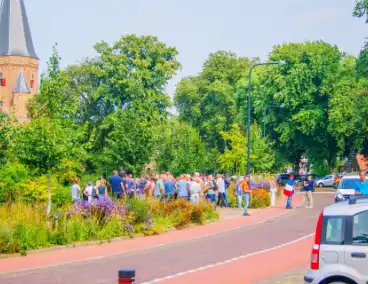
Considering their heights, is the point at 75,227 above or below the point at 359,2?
below

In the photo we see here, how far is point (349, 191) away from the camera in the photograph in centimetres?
3148

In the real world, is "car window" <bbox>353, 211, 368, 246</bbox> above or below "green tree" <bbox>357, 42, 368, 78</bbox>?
below

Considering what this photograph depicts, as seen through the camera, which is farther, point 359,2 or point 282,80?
point 282,80

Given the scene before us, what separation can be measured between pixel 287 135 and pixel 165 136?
11.9 metres

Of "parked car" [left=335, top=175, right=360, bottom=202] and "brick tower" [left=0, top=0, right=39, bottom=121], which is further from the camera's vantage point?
"brick tower" [left=0, top=0, right=39, bottom=121]

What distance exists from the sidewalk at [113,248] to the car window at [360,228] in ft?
26.6

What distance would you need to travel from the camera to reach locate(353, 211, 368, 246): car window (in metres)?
9.55

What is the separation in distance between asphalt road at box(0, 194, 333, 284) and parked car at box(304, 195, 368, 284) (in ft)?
15.7

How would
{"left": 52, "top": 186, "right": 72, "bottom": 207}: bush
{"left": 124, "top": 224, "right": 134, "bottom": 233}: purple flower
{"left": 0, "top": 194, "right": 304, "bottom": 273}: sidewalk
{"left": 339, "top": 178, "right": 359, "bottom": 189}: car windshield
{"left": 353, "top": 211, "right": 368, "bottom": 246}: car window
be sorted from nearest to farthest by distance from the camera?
{"left": 353, "top": 211, "right": 368, "bottom": 246}: car window, {"left": 0, "top": 194, "right": 304, "bottom": 273}: sidewalk, {"left": 124, "top": 224, "right": 134, "bottom": 233}: purple flower, {"left": 339, "top": 178, "right": 359, "bottom": 189}: car windshield, {"left": 52, "top": 186, "right": 72, "bottom": 207}: bush

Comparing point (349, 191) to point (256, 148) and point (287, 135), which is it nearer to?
point (256, 148)

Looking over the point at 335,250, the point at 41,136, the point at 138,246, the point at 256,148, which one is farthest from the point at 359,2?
the point at 335,250

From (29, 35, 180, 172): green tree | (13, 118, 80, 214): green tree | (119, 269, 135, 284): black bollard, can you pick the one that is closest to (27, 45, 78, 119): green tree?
(13, 118, 80, 214): green tree

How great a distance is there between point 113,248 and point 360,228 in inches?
435

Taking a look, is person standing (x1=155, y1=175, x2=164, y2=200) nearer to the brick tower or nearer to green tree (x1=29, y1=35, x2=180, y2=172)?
green tree (x1=29, y1=35, x2=180, y2=172)
